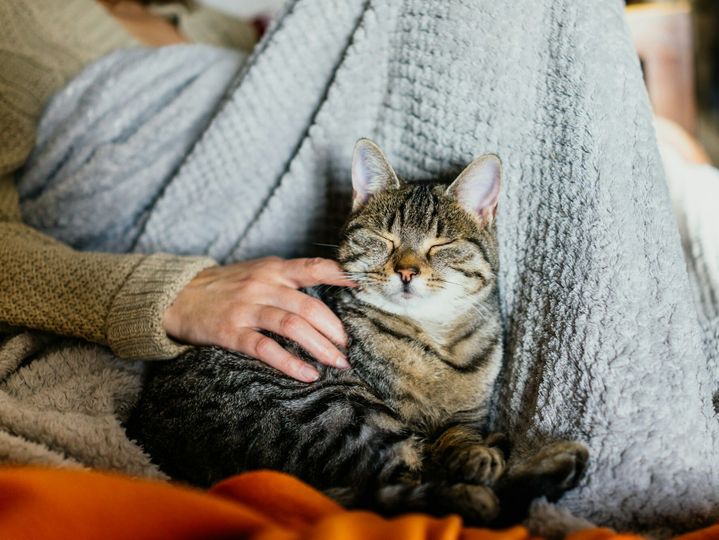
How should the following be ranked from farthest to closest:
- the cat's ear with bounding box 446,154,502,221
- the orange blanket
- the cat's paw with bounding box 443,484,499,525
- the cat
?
the cat's ear with bounding box 446,154,502,221, the cat, the cat's paw with bounding box 443,484,499,525, the orange blanket

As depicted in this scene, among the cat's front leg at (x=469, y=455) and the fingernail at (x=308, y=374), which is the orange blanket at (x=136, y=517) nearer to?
the cat's front leg at (x=469, y=455)

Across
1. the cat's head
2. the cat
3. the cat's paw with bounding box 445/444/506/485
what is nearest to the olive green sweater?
the cat

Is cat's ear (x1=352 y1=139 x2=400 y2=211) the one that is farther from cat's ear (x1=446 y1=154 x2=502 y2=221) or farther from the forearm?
the forearm

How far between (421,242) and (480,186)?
5.9 inches

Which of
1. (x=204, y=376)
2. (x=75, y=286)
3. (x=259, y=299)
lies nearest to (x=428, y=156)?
(x=259, y=299)

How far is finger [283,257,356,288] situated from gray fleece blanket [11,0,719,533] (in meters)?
0.22

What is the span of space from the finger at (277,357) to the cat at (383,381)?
2 centimetres

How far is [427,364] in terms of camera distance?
1050 millimetres

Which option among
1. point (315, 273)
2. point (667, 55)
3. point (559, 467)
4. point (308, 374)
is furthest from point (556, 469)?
point (667, 55)

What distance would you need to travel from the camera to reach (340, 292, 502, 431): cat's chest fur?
3.38 feet

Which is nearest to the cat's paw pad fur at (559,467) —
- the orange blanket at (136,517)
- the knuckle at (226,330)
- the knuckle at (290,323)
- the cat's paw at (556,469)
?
the cat's paw at (556,469)

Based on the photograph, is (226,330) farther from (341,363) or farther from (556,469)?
(556,469)

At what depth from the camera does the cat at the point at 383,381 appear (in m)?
0.90

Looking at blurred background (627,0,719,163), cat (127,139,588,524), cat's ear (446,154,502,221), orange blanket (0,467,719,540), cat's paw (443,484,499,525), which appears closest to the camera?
→ orange blanket (0,467,719,540)
